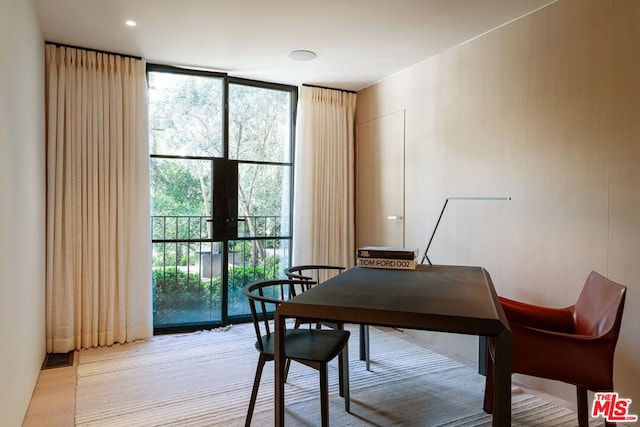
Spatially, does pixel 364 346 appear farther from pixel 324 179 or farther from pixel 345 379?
pixel 324 179

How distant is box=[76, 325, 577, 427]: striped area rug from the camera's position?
7.76 feet

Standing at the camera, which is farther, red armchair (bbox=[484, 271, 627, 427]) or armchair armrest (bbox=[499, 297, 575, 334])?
armchair armrest (bbox=[499, 297, 575, 334])

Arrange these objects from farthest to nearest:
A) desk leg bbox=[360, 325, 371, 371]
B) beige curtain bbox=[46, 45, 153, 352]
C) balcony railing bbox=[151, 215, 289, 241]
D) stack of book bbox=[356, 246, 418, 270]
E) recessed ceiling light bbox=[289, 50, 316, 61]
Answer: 1. balcony railing bbox=[151, 215, 289, 241]
2. recessed ceiling light bbox=[289, 50, 316, 61]
3. beige curtain bbox=[46, 45, 153, 352]
4. desk leg bbox=[360, 325, 371, 371]
5. stack of book bbox=[356, 246, 418, 270]

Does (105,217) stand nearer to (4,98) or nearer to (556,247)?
(4,98)

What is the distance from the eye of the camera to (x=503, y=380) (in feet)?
4.84

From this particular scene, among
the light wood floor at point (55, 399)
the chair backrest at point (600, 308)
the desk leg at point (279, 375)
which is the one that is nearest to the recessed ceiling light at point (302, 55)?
the desk leg at point (279, 375)

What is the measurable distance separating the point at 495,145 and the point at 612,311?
5.11ft

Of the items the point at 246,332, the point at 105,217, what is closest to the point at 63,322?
the point at 105,217

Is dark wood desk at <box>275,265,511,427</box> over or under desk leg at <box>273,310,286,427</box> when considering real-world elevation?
over

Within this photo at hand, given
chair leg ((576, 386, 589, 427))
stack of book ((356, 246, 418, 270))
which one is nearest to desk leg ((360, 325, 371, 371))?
stack of book ((356, 246, 418, 270))

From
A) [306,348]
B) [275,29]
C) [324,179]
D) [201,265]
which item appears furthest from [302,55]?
[306,348]

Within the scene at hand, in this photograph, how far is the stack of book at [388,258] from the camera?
2.74 metres

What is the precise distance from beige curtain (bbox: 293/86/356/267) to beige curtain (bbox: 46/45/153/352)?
1.57 meters

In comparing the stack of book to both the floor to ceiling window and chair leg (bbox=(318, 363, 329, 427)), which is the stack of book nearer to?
chair leg (bbox=(318, 363, 329, 427))
